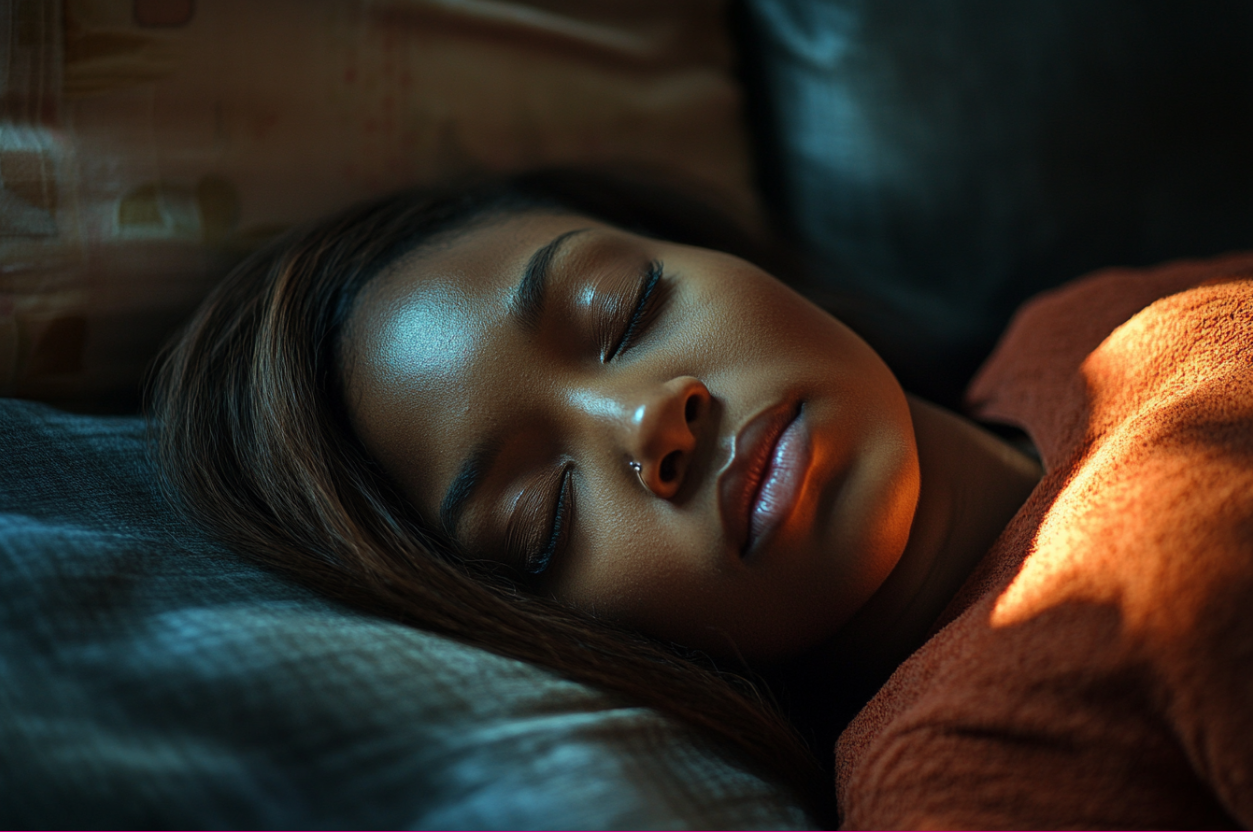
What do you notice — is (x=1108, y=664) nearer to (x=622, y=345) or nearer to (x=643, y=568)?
(x=643, y=568)

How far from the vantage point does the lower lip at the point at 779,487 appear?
0.67 metres

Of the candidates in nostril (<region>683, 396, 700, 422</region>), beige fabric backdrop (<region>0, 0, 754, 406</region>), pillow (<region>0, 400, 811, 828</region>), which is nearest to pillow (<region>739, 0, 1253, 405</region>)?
beige fabric backdrop (<region>0, 0, 754, 406</region>)

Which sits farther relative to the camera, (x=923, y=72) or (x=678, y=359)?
(x=923, y=72)

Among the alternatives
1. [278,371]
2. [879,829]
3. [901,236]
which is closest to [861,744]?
[879,829]

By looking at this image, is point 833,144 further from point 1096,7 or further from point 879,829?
point 879,829

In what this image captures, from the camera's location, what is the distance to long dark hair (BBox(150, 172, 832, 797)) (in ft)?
2.13

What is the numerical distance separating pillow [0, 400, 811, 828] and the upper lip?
160 mm

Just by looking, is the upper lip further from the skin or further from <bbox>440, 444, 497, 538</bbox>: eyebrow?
<bbox>440, 444, 497, 538</bbox>: eyebrow

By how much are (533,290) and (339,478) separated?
244mm

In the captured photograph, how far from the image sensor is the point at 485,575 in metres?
0.73

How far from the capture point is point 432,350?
75 cm

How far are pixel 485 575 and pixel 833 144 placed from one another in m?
0.84

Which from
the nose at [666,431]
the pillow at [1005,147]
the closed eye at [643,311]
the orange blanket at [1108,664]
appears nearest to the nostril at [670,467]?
the nose at [666,431]

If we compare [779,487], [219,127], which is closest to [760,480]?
[779,487]
